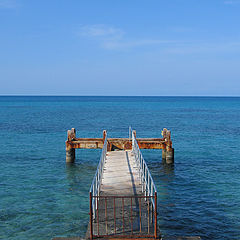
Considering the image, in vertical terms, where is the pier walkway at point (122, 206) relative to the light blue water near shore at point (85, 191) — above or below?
above

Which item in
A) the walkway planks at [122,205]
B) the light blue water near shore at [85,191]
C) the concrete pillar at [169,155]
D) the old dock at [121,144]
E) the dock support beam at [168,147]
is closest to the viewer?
the walkway planks at [122,205]

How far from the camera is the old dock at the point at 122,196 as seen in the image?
10273 millimetres

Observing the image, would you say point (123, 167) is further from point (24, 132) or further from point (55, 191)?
point (24, 132)

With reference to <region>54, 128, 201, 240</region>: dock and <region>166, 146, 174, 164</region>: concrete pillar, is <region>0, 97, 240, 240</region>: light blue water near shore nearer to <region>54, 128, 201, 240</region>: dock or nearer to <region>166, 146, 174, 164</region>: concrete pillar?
<region>166, 146, 174, 164</region>: concrete pillar

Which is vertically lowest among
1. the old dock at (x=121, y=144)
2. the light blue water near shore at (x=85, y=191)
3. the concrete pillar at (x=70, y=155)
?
the light blue water near shore at (x=85, y=191)

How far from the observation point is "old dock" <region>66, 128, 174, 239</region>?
10273 millimetres

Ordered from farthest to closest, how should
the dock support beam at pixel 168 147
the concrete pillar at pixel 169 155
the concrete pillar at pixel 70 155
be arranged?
the concrete pillar at pixel 70 155 < the concrete pillar at pixel 169 155 < the dock support beam at pixel 168 147

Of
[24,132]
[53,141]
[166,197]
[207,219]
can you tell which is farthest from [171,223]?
[24,132]

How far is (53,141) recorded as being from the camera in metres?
39.0

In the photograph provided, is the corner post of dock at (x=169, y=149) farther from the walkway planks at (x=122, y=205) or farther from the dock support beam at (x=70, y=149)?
the dock support beam at (x=70, y=149)

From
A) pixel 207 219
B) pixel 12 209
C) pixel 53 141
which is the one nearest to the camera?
pixel 207 219

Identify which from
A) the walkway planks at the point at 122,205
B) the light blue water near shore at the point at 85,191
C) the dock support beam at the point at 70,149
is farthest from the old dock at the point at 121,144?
the walkway planks at the point at 122,205

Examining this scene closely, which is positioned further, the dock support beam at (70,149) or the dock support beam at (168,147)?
the dock support beam at (70,149)

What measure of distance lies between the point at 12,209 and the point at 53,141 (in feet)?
74.9
